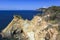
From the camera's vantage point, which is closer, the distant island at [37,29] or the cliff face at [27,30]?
the distant island at [37,29]

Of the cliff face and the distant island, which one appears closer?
the distant island

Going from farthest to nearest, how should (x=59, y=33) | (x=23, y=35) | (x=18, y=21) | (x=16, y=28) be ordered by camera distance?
1. (x=18, y=21)
2. (x=16, y=28)
3. (x=23, y=35)
4. (x=59, y=33)

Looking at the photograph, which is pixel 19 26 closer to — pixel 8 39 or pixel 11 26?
pixel 11 26

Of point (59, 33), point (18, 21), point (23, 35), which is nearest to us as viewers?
point (59, 33)

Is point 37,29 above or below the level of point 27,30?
above

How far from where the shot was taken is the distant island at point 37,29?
42.1m

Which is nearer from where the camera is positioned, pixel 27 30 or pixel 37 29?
pixel 37 29

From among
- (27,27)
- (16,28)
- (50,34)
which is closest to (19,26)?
(16,28)

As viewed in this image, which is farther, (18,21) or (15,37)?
(18,21)

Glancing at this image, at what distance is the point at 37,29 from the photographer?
53.6 metres

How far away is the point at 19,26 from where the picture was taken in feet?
225

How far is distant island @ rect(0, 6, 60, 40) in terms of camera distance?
42062 millimetres

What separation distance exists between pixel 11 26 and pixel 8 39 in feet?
26.0

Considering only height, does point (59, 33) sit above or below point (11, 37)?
above
